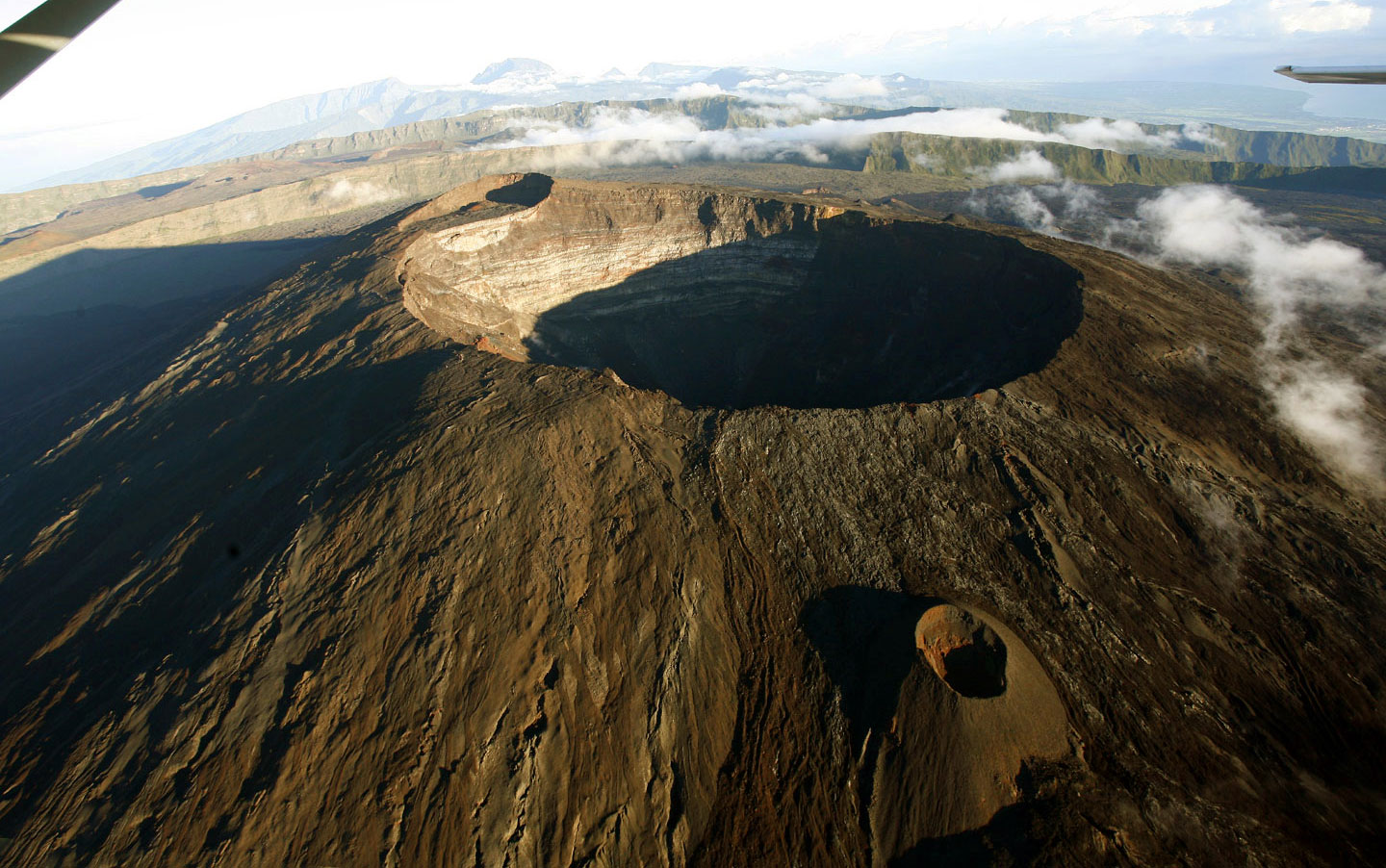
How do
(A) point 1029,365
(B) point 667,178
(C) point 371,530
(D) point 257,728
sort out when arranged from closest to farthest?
(D) point 257,728, (C) point 371,530, (A) point 1029,365, (B) point 667,178

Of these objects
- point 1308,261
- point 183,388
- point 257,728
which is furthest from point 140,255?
point 1308,261

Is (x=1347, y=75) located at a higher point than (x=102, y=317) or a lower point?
higher

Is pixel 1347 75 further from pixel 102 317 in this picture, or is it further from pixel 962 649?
pixel 102 317

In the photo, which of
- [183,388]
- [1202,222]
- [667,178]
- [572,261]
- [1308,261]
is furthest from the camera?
[667,178]

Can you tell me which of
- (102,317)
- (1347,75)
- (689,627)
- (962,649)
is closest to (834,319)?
(962,649)

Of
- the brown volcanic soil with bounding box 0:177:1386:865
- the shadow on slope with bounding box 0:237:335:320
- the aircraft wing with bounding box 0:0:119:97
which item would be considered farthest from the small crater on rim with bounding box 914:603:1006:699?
the shadow on slope with bounding box 0:237:335:320

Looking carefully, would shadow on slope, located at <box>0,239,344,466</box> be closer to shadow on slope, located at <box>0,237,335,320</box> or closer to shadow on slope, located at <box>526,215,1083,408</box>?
shadow on slope, located at <box>0,237,335,320</box>

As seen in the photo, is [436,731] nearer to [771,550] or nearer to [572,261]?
[771,550]
